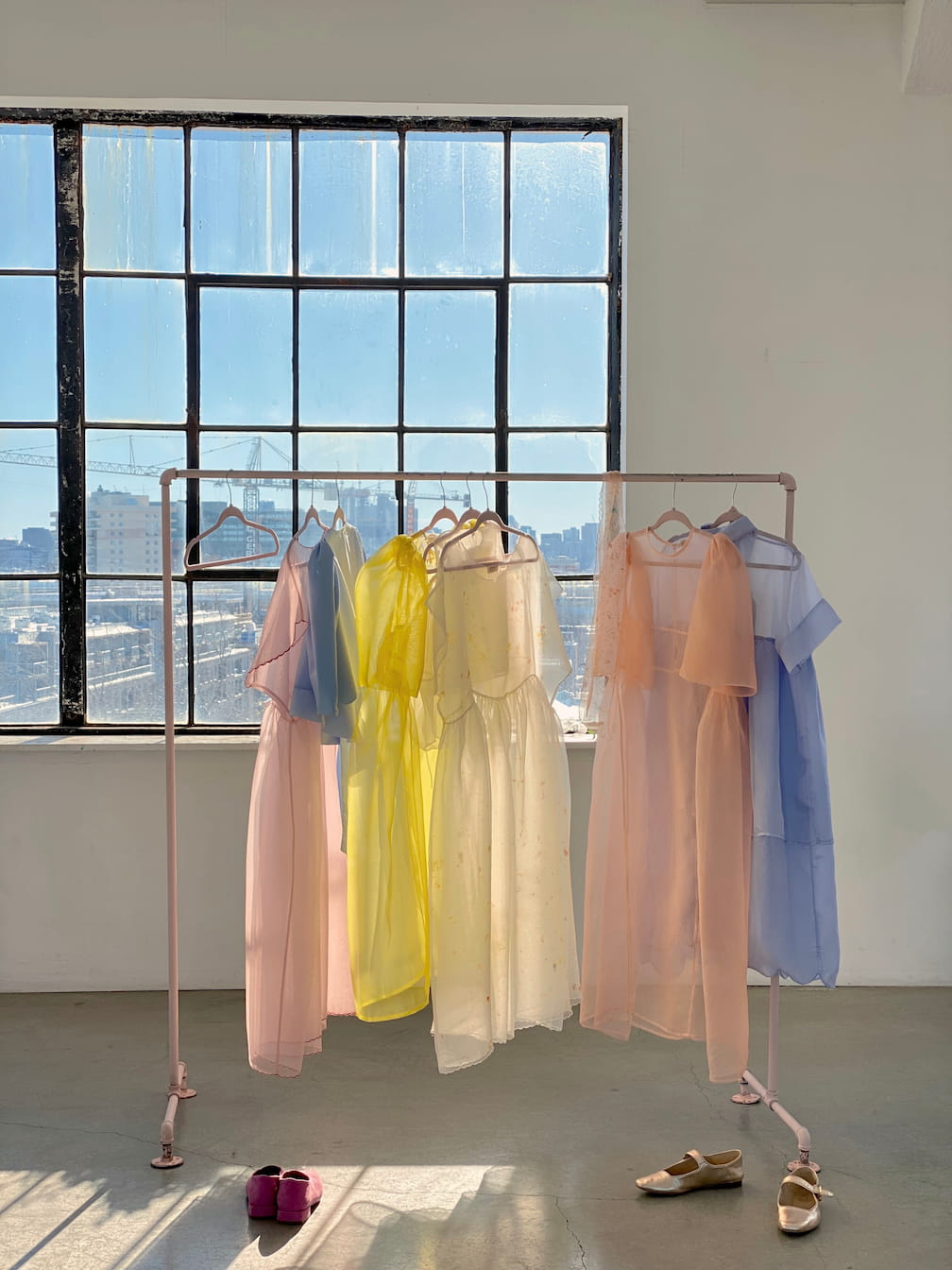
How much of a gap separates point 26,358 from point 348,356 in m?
1.04

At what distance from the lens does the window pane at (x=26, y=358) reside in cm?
352

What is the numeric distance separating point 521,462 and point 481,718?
1.52 m

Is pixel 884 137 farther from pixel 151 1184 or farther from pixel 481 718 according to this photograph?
pixel 151 1184

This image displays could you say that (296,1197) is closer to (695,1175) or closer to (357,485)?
(695,1175)

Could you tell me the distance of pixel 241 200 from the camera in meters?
3.49

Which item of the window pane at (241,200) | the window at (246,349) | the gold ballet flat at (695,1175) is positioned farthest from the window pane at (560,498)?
the gold ballet flat at (695,1175)

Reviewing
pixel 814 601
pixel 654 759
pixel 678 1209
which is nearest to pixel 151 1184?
pixel 678 1209

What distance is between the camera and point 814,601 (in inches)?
90.1

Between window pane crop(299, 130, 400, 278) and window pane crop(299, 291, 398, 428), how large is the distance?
0.10 m

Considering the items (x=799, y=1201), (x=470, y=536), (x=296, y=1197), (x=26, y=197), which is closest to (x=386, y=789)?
(x=470, y=536)

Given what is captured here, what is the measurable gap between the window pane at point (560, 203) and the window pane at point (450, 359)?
0.69ft

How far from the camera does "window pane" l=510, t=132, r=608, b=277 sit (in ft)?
11.5

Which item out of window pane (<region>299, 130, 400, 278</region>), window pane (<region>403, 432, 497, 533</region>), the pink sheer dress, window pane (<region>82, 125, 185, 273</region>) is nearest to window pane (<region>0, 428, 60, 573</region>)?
window pane (<region>82, 125, 185, 273</region>)

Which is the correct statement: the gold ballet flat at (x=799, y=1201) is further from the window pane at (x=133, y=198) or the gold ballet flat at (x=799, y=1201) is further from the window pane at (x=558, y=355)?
the window pane at (x=133, y=198)
